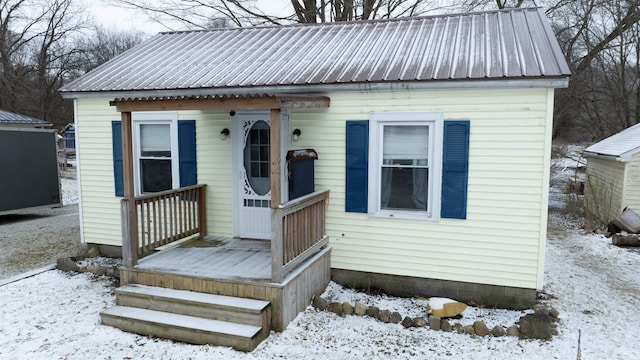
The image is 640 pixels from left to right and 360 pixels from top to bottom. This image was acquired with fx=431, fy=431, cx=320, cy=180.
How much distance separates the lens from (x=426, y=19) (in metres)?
7.91

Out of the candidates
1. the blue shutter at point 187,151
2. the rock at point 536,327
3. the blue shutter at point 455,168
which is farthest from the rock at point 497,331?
the blue shutter at point 187,151

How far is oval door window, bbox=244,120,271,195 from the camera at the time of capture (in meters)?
6.75

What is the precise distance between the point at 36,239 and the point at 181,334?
6416mm

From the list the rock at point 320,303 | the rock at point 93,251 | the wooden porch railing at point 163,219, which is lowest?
the rock at point 320,303

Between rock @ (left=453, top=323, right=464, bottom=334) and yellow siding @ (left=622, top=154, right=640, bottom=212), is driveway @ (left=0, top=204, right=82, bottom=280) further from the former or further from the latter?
yellow siding @ (left=622, top=154, right=640, bottom=212)

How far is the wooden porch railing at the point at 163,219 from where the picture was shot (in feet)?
17.9

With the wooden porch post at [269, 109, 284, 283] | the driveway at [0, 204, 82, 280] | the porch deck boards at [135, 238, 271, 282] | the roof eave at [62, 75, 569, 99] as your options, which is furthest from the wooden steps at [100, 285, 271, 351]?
the driveway at [0, 204, 82, 280]

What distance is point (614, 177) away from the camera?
10.9 m

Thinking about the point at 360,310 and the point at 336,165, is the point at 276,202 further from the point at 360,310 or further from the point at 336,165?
the point at 360,310

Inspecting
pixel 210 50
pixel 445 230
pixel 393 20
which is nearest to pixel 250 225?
pixel 445 230

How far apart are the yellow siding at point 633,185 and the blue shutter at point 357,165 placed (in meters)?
7.74

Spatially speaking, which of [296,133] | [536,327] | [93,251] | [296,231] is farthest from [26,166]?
[536,327]

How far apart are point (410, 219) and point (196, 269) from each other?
9.47ft

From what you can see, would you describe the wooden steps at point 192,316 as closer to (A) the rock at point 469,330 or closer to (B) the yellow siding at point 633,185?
(A) the rock at point 469,330
